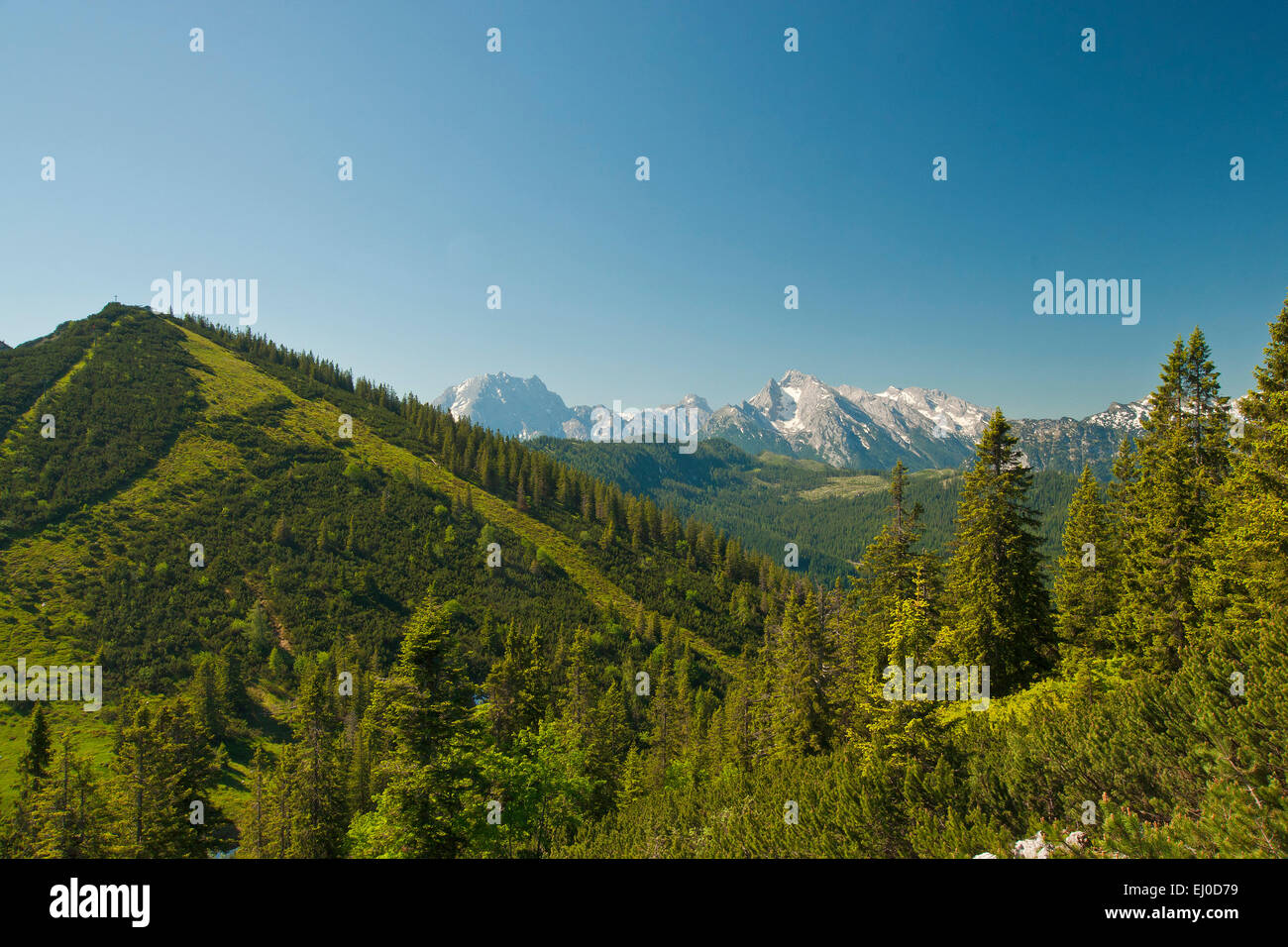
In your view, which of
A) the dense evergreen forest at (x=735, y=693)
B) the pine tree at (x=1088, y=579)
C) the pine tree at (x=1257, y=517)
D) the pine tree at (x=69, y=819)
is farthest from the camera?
the pine tree at (x=69, y=819)

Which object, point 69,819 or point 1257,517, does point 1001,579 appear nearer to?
point 1257,517

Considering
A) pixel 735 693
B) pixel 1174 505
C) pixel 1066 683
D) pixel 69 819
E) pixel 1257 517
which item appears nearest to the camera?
pixel 1257 517

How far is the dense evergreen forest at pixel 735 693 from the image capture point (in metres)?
9.14

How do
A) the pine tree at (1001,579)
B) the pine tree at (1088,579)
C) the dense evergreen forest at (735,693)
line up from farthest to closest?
the pine tree at (1001,579), the pine tree at (1088,579), the dense evergreen forest at (735,693)

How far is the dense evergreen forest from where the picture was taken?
914cm

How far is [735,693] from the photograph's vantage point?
51.4 m

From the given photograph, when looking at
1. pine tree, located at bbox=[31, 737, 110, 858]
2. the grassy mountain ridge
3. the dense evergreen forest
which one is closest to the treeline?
the dense evergreen forest

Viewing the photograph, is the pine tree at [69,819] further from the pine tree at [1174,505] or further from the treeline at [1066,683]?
the pine tree at [1174,505]

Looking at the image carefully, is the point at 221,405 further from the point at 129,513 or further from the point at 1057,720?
the point at 1057,720

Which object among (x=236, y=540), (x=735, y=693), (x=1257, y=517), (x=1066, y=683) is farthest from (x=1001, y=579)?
(x=236, y=540)

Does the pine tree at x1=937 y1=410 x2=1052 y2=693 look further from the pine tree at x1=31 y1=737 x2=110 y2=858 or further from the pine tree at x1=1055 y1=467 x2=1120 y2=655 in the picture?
the pine tree at x1=31 y1=737 x2=110 y2=858

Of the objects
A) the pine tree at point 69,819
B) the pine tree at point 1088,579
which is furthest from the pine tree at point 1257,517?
the pine tree at point 69,819

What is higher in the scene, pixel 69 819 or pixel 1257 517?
pixel 1257 517
